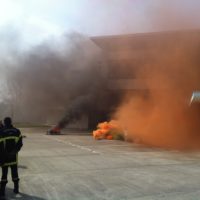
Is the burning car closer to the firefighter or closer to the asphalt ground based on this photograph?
the asphalt ground

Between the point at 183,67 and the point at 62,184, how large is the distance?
14.1 metres

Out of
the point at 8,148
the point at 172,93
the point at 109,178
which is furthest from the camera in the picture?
the point at 172,93

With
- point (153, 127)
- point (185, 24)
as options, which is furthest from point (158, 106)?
point (185, 24)

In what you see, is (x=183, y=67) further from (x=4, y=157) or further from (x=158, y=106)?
(x=4, y=157)

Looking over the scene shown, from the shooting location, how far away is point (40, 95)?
32969mm

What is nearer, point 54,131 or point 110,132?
point 110,132

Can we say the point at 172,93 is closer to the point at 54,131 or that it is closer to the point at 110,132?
the point at 110,132

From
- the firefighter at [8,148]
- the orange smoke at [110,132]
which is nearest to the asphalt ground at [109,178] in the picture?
the firefighter at [8,148]

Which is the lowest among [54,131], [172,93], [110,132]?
[54,131]

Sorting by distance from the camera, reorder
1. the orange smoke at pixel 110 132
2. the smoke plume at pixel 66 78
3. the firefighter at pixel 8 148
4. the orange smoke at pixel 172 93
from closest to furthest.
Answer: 1. the firefighter at pixel 8 148
2. the orange smoke at pixel 172 93
3. the orange smoke at pixel 110 132
4. the smoke plume at pixel 66 78

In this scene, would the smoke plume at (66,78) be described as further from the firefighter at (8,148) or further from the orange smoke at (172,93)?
the firefighter at (8,148)

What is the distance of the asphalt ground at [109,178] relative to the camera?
8203 millimetres

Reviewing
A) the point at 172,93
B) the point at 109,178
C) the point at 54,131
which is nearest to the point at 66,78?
the point at 54,131

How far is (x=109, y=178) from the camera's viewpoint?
10.1 m
